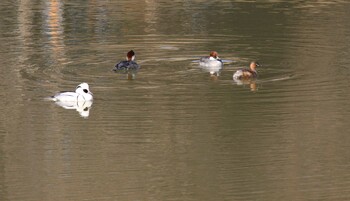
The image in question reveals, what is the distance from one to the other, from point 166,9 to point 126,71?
9471 millimetres

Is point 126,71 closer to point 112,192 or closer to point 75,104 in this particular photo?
point 75,104

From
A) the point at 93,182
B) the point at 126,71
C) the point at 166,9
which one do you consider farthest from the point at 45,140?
the point at 166,9

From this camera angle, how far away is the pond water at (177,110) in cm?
1452

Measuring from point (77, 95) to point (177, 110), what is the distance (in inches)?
67.6

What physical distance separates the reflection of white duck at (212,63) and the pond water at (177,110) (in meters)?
0.14

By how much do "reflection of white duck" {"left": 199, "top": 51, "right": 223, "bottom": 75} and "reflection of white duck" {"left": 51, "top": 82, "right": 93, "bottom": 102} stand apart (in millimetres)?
3275

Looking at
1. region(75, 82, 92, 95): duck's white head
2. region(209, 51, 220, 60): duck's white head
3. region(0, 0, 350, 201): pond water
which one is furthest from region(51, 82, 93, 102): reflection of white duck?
region(209, 51, 220, 60): duck's white head

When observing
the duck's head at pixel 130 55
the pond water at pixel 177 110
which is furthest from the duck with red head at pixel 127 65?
the pond water at pixel 177 110

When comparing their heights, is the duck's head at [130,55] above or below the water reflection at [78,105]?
above

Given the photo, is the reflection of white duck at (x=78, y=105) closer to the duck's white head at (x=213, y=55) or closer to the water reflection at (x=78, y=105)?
the water reflection at (x=78, y=105)

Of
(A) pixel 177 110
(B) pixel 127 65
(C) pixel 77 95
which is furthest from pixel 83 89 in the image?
(B) pixel 127 65

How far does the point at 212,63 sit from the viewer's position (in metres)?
22.5

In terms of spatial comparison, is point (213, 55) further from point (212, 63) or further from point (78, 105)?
point (78, 105)

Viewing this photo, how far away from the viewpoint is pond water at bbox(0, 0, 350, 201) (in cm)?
1452
